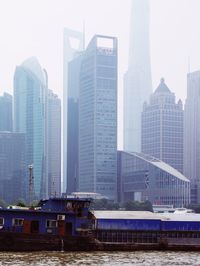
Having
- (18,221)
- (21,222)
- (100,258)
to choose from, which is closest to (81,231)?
(21,222)

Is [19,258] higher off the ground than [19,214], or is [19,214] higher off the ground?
[19,214]

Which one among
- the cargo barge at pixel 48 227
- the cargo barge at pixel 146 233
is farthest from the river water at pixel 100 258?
the cargo barge at pixel 146 233

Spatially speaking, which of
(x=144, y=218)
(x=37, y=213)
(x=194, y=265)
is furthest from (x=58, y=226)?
(x=194, y=265)

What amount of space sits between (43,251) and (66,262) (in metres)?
6.71

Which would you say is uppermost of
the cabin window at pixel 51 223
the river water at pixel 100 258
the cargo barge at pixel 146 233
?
the cabin window at pixel 51 223

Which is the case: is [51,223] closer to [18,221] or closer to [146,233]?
[18,221]

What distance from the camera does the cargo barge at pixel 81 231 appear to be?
51938 millimetres

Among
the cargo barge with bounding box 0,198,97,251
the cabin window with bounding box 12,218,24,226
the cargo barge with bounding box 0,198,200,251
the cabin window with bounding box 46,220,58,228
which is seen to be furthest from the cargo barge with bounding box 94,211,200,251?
the cabin window with bounding box 12,218,24,226

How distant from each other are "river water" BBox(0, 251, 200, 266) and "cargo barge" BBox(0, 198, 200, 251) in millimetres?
1736

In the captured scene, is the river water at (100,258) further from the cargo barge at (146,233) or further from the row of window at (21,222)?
the row of window at (21,222)

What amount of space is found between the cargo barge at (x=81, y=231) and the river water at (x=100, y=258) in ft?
5.70

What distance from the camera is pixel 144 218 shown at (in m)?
58.4

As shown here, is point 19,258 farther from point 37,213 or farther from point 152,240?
point 152,240

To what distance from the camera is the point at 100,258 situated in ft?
156
